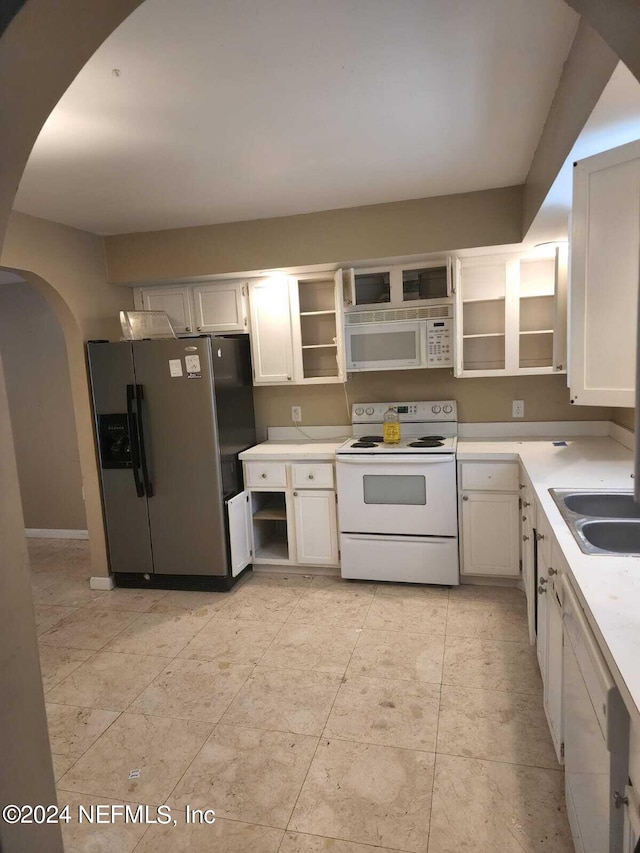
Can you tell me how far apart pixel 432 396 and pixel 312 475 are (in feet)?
3.45

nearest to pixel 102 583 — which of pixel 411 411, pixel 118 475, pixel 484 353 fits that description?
pixel 118 475

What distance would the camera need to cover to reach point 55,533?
4836 millimetres

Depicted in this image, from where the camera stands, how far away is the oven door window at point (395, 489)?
323cm

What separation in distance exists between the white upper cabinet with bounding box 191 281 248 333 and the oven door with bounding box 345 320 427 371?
0.80m

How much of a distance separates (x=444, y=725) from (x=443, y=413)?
2.07 meters

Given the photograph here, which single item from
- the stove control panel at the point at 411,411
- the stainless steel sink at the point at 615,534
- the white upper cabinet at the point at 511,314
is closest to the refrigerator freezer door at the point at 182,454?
the stove control panel at the point at 411,411

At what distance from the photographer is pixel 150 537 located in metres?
3.50

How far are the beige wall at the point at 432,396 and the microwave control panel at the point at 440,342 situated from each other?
29 cm

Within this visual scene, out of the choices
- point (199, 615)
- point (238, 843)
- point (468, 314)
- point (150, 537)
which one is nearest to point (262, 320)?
point (468, 314)

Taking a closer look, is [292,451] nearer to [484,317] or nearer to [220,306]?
[220,306]

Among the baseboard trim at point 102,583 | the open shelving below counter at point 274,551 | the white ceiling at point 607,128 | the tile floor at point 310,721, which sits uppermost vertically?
the white ceiling at point 607,128

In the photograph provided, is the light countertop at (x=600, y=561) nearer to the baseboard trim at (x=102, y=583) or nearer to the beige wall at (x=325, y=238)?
the beige wall at (x=325, y=238)

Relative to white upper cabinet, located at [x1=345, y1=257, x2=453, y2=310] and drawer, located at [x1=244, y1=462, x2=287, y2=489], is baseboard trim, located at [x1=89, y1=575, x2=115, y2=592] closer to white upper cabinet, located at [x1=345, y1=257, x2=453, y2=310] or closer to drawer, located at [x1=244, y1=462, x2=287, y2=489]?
drawer, located at [x1=244, y1=462, x2=287, y2=489]

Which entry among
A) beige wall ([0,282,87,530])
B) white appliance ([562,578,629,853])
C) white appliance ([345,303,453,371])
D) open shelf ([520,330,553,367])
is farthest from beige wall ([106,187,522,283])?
white appliance ([562,578,629,853])
